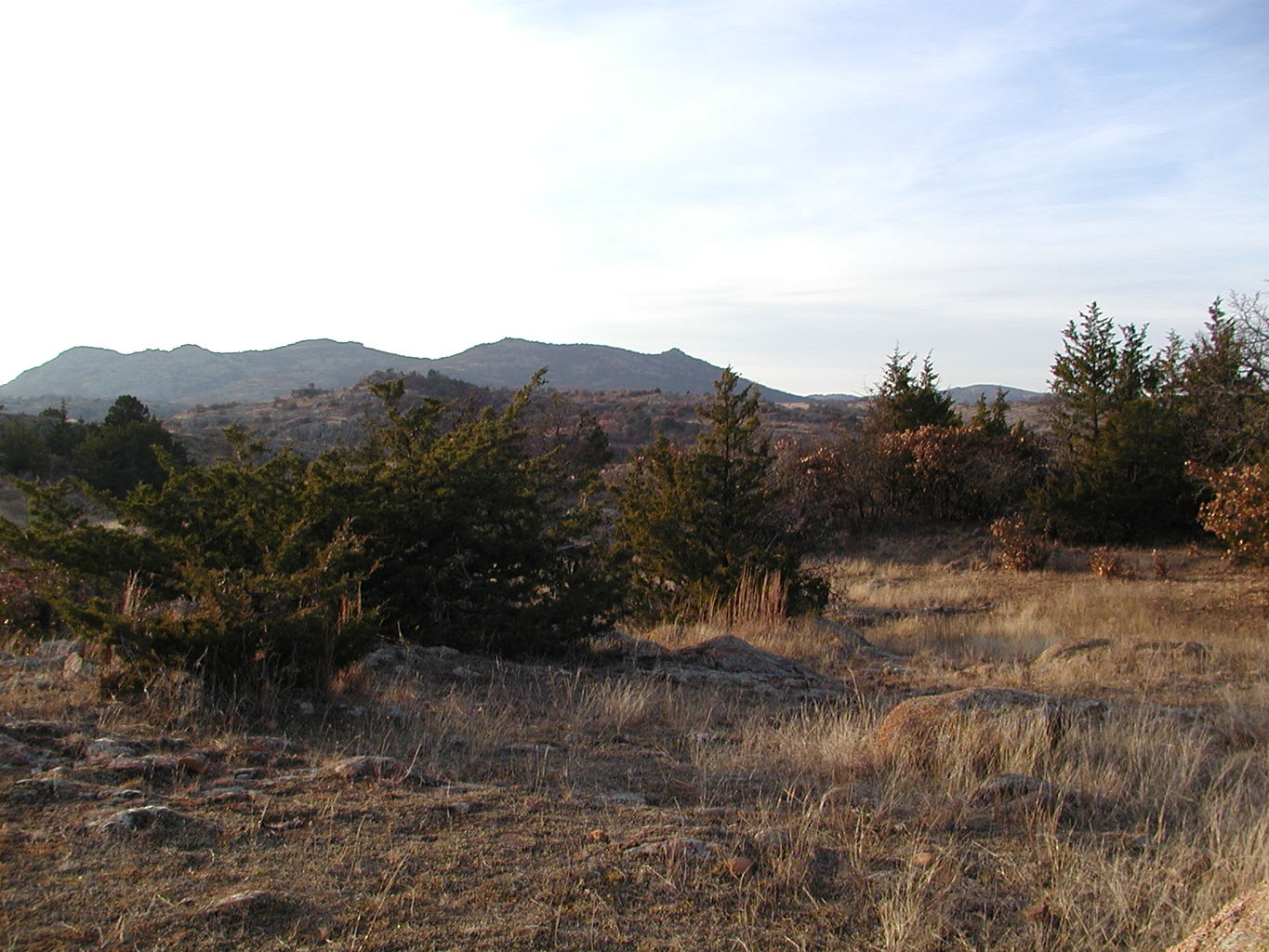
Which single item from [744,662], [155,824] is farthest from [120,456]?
[155,824]

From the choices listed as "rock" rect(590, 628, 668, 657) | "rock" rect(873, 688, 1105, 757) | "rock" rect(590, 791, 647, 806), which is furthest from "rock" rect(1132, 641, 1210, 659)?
"rock" rect(590, 791, 647, 806)

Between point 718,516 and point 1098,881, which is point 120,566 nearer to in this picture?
point 1098,881

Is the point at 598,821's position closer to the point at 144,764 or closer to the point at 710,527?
the point at 144,764

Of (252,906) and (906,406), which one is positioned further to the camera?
(906,406)

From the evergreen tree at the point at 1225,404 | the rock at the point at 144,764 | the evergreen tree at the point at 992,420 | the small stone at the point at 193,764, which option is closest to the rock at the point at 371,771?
the small stone at the point at 193,764

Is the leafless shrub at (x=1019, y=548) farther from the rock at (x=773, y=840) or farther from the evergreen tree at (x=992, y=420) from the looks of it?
the rock at (x=773, y=840)

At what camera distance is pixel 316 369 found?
141500 mm

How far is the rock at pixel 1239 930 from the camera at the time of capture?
1995 mm

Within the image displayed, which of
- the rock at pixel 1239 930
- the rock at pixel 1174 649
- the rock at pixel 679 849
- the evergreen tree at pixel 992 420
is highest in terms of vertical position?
the evergreen tree at pixel 992 420

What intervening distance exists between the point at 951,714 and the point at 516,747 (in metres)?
2.33

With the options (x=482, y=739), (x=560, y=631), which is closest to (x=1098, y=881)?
(x=482, y=739)

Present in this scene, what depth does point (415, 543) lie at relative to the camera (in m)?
7.99

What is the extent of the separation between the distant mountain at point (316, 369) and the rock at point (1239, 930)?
119m

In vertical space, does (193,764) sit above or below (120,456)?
below
